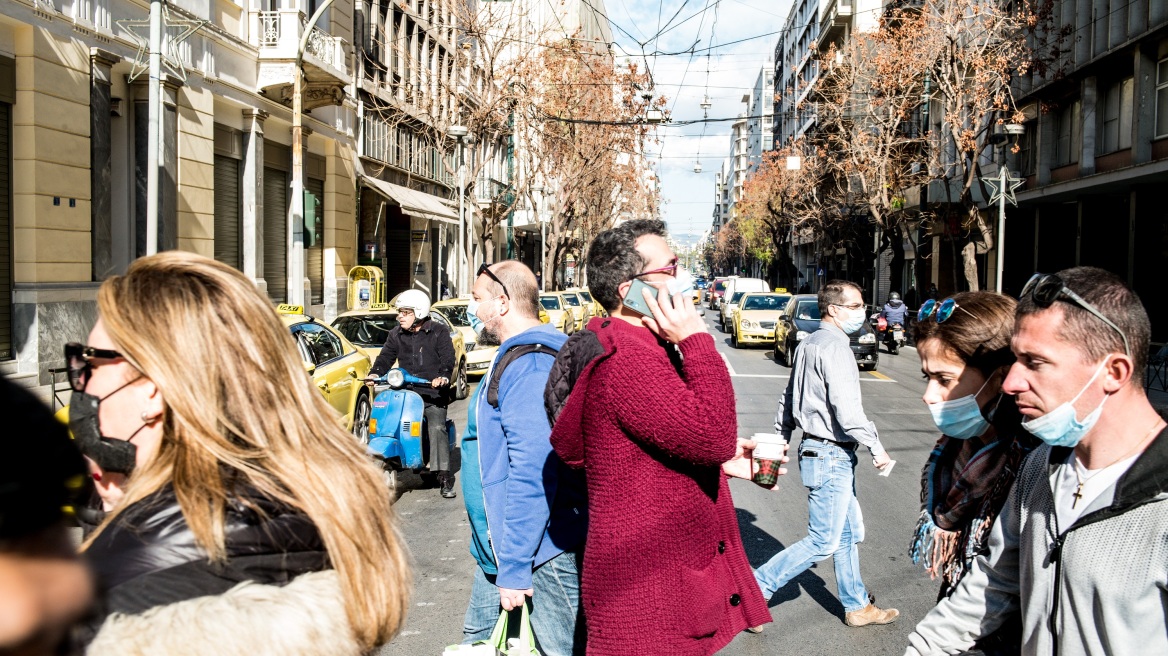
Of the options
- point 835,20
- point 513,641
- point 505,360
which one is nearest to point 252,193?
point 505,360

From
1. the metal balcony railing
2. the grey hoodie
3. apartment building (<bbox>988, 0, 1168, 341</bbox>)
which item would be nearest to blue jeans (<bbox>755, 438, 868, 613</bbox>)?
the grey hoodie

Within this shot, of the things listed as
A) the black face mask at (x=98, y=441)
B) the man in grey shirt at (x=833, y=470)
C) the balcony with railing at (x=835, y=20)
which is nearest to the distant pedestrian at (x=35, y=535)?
the black face mask at (x=98, y=441)

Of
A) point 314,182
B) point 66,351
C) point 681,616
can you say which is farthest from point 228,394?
point 314,182

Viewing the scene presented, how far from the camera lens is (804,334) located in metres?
19.3

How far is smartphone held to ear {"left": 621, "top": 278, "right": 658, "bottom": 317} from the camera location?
2701 millimetres

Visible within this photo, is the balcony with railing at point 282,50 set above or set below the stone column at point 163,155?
above

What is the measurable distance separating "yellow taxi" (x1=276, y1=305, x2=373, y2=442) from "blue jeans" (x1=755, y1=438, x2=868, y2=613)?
5.42 meters

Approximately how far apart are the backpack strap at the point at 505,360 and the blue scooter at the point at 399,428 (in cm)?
463

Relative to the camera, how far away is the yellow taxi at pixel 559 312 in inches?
941

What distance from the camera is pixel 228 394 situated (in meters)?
1.70

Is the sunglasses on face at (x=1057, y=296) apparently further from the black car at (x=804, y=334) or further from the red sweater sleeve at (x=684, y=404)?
the black car at (x=804, y=334)

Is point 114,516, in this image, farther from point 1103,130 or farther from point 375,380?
point 1103,130

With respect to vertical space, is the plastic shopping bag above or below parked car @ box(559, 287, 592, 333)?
below

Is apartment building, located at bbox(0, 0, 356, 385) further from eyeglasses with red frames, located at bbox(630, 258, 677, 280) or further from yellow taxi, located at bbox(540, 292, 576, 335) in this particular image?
eyeglasses with red frames, located at bbox(630, 258, 677, 280)
